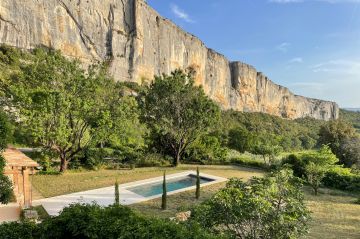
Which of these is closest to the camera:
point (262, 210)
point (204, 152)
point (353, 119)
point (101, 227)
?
point (101, 227)

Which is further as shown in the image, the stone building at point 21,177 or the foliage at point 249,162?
the foliage at point 249,162

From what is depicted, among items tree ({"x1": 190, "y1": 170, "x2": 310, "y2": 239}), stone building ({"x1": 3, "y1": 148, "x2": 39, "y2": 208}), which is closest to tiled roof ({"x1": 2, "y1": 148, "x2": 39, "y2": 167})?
stone building ({"x1": 3, "y1": 148, "x2": 39, "y2": 208})

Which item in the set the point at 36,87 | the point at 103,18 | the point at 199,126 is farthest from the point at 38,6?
the point at 199,126

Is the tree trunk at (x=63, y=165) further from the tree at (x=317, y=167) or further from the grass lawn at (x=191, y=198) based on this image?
the tree at (x=317, y=167)

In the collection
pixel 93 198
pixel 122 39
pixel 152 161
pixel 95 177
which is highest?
pixel 122 39

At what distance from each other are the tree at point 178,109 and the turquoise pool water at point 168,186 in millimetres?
4904

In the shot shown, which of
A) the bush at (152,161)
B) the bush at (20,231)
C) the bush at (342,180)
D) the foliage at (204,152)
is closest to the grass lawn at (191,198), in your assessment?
the bush at (342,180)

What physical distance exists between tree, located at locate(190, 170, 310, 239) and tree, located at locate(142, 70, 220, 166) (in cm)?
1744

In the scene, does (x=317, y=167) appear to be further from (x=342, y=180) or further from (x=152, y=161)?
(x=152, y=161)

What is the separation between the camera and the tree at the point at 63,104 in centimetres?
1931

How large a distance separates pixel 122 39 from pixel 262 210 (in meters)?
58.8

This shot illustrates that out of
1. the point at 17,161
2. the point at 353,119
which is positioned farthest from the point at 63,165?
the point at 353,119

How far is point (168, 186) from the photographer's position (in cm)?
1984

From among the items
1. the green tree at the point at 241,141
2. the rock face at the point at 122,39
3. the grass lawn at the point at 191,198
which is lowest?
the grass lawn at the point at 191,198
